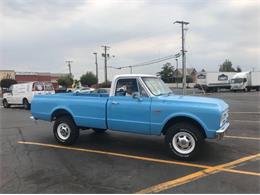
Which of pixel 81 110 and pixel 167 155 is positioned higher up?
pixel 81 110

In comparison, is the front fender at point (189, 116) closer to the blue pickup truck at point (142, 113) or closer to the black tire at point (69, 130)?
the blue pickup truck at point (142, 113)

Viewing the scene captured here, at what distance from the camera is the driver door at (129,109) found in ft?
27.6

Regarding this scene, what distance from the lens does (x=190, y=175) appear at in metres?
6.69

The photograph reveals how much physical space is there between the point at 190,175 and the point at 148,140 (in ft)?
→ 11.0

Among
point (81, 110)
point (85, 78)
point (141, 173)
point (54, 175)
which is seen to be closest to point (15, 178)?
point (54, 175)

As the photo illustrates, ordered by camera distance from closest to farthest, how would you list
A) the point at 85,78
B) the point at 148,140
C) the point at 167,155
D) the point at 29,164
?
1. the point at 29,164
2. the point at 167,155
3. the point at 148,140
4. the point at 85,78

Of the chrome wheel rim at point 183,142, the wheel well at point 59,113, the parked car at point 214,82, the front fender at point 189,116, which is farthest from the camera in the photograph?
the parked car at point 214,82

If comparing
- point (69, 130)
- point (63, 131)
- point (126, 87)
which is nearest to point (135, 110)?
point (126, 87)

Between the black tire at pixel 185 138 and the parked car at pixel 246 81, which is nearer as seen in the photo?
the black tire at pixel 185 138

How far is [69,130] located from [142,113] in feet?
7.43

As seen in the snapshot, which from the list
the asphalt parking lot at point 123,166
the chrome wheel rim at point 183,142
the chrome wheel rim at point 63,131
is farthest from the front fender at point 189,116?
the chrome wheel rim at point 63,131

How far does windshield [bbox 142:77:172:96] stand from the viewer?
8.74 meters

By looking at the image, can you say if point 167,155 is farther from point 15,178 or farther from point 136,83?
point 15,178

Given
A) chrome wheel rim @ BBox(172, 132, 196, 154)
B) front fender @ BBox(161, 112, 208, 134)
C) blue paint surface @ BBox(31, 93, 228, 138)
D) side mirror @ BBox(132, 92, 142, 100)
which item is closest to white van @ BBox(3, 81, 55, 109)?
blue paint surface @ BBox(31, 93, 228, 138)
